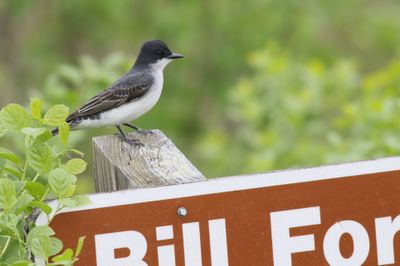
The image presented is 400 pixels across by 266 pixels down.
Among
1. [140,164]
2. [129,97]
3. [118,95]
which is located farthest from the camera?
[129,97]

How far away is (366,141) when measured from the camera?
606cm

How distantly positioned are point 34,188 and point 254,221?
25.2 inches

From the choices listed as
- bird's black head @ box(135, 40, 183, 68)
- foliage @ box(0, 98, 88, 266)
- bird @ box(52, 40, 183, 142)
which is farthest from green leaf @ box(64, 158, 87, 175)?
bird's black head @ box(135, 40, 183, 68)

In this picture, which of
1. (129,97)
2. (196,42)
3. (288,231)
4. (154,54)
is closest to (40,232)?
(288,231)

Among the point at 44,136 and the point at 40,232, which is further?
the point at 44,136

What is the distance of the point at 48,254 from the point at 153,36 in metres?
9.88

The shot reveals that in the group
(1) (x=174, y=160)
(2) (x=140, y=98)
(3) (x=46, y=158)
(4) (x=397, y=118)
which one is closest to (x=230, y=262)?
(1) (x=174, y=160)

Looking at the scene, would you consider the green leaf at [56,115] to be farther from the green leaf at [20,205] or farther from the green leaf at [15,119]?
the green leaf at [20,205]

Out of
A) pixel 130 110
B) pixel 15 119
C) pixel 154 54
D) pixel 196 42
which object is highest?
pixel 196 42

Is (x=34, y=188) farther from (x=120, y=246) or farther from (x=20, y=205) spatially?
(x=120, y=246)

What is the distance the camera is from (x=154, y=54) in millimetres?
5449

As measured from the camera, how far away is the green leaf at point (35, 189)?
2.65 meters

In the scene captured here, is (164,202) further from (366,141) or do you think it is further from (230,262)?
(366,141)

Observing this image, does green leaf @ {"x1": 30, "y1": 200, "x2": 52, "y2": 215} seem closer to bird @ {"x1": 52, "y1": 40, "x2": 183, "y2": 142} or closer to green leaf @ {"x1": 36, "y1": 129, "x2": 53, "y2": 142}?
green leaf @ {"x1": 36, "y1": 129, "x2": 53, "y2": 142}
